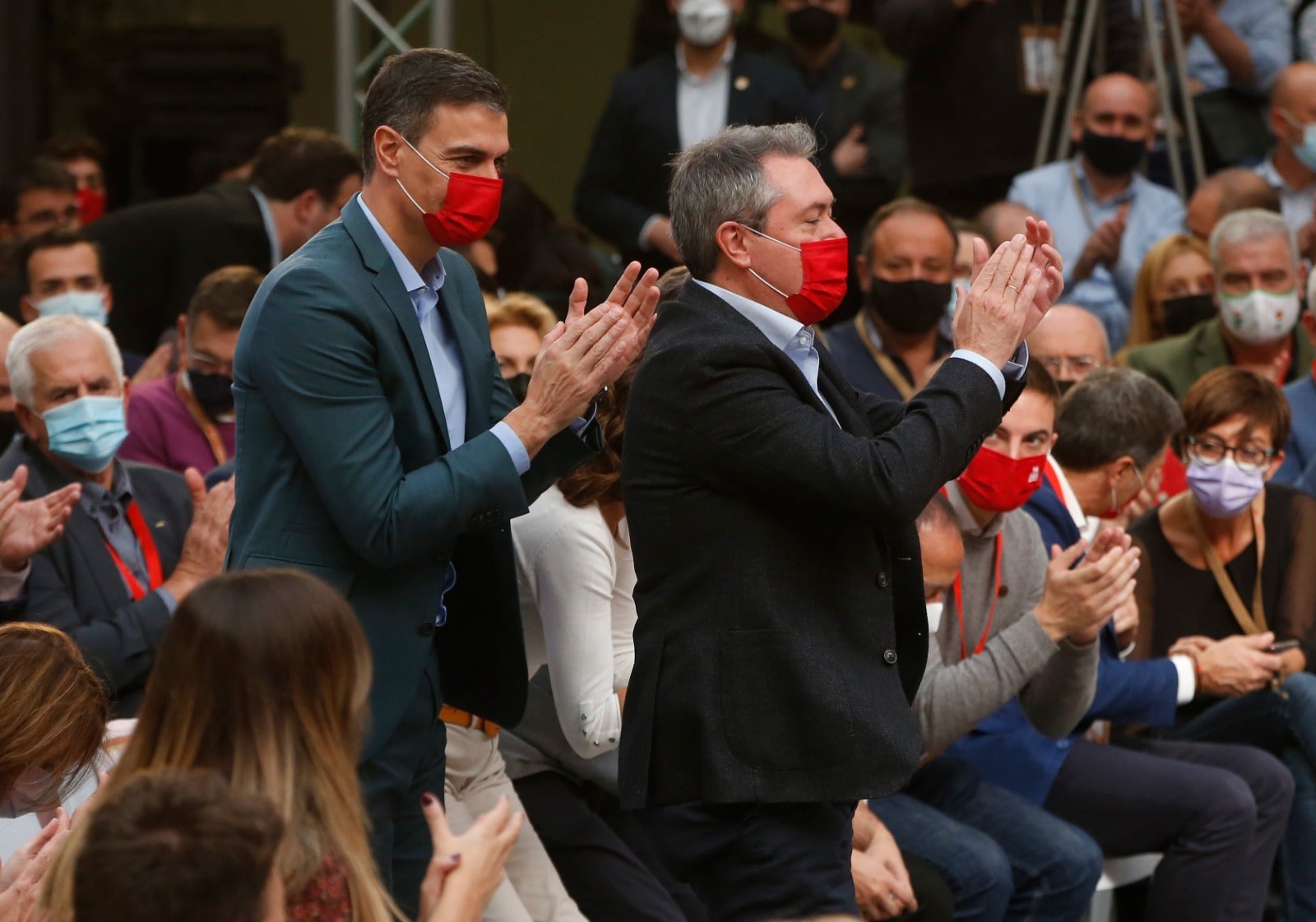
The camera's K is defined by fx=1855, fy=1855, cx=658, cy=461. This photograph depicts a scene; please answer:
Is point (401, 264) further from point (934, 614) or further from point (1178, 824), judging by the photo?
point (1178, 824)

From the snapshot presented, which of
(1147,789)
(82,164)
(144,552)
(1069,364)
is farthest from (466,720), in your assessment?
(82,164)

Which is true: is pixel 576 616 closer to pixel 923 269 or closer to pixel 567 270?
pixel 923 269

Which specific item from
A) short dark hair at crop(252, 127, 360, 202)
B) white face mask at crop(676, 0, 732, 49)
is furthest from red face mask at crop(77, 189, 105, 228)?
white face mask at crop(676, 0, 732, 49)

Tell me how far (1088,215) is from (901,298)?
1.57m

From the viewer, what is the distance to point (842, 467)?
280cm

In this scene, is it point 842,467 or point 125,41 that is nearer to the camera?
point 842,467

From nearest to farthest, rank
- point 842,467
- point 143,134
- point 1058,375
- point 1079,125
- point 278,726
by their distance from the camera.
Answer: point 278,726 < point 842,467 < point 1058,375 < point 1079,125 < point 143,134

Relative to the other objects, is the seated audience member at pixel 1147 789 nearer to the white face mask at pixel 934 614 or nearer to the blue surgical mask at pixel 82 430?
the white face mask at pixel 934 614

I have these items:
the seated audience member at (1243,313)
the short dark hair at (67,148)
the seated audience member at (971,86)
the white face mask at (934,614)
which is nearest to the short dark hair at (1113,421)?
the white face mask at (934,614)

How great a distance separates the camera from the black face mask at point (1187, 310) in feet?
22.2

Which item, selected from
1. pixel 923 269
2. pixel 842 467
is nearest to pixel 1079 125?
pixel 923 269

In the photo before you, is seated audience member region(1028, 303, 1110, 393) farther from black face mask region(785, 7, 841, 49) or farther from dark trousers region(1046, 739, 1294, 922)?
black face mask region(785, 7, 841, 49)

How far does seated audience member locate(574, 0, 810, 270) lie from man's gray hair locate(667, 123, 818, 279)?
3822 millimetres

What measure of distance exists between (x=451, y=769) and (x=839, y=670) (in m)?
1.06
